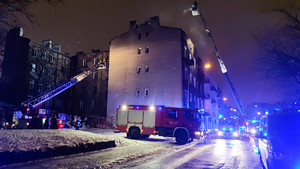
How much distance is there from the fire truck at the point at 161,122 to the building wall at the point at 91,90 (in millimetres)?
19500

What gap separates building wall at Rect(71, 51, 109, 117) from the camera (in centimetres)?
3884

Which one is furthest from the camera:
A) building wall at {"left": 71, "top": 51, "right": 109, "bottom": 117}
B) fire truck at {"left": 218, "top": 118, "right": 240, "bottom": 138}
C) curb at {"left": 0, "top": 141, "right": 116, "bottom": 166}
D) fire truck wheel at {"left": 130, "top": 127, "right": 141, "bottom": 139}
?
building wall at {"left": 71, "top": 51, "right": 109, "bottom": 117}

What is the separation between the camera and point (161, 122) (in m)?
17.9

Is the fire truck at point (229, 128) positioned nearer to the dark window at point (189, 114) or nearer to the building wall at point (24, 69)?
the dark window at point (189, 114)

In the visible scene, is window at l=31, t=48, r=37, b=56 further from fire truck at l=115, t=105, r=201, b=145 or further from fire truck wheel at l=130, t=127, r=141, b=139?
fire truck wheel at l=130, t=127, r=141, b=139

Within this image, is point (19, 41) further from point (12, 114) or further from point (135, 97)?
point (135, 97)

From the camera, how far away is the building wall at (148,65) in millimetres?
30625

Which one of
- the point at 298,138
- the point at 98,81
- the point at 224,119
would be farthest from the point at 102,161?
the point at 98,81

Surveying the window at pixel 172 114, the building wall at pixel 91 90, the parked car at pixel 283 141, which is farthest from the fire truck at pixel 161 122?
the building wall at pixel 91 90

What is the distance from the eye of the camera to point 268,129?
720cm

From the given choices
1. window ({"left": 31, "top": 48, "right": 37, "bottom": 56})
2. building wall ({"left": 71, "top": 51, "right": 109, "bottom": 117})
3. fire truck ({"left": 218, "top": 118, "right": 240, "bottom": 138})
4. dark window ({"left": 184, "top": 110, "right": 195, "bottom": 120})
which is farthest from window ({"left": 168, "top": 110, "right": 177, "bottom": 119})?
window ({"left": 31, "top": 48, "right": 37, "bottom": 56})

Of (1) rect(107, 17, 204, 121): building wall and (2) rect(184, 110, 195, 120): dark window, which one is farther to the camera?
(1) rect(107, 17, 204, 121): building wall

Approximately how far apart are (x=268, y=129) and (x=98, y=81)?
3521 cm

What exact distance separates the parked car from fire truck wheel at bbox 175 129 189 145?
9.58m
